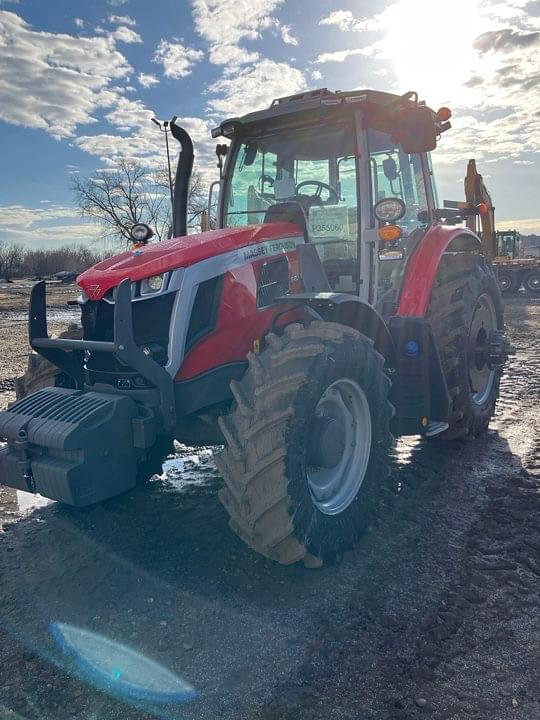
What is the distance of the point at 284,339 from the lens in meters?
3.09

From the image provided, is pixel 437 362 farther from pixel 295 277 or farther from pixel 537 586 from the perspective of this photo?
pixel 537 586

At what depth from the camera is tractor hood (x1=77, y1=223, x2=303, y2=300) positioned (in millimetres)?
3244

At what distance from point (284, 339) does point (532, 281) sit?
2235 cm

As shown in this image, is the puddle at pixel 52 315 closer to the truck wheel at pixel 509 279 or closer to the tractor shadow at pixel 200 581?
the tractor shadow at pixel 200 581

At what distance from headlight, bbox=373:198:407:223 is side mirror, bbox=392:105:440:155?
1.23 ft

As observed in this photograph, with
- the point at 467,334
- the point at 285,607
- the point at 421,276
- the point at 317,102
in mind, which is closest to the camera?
the point at 285,607

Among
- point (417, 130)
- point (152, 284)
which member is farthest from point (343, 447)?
point (417, 130)

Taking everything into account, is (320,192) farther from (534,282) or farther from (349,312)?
(534,282)

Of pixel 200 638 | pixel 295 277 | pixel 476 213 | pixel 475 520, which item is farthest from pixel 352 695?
pixel 476 213

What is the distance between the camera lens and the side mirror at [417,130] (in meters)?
3.96

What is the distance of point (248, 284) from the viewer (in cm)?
348

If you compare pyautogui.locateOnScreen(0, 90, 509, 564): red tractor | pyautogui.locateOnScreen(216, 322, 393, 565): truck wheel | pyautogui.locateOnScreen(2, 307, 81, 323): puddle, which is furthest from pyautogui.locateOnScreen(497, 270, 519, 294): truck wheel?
pyautogui.locateOnScreen(216, 322, 393, 565): truck wheel

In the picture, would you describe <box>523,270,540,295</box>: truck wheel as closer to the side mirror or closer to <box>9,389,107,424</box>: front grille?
the side mirror

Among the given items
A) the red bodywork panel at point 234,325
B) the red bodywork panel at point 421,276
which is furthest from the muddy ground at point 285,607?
the red bodywork panel at point 421,276
